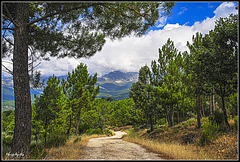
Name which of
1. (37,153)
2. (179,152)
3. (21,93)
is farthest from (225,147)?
(21,93)

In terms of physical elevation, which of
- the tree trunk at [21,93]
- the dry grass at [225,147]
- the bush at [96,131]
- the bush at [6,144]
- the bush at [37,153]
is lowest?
the bush at [96,131]

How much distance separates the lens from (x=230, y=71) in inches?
259

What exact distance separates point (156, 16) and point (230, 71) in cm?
430

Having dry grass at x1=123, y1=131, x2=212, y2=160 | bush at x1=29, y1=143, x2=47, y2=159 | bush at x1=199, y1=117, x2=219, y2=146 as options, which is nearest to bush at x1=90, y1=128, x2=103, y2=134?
dry grass at x1=123, y1=131, x2=212, y2=160

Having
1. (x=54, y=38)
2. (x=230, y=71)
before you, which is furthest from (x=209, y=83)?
(x=54, y=38)

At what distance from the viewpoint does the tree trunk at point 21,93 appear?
4.48m

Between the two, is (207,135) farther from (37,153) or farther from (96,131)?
(96,131)

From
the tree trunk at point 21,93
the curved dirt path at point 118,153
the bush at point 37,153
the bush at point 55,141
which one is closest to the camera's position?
the bush at point 37,153

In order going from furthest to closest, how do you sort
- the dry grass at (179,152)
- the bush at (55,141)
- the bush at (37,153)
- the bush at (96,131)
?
the bush at (96,131), the bush at (55,141), the dry grass at (179,152), the bush at (37,153)

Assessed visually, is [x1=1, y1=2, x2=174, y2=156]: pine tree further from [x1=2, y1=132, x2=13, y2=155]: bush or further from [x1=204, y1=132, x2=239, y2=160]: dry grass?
[x1=204, y1=132, x2=239, y2=160]: dry grass

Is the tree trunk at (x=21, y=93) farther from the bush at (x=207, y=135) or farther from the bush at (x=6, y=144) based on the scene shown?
the bush at (x=207, y=135)

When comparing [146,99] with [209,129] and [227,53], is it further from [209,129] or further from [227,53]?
[227,53]

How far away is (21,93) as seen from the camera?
185 inches

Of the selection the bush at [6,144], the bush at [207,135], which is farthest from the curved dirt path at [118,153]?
the bush at [207,135]
